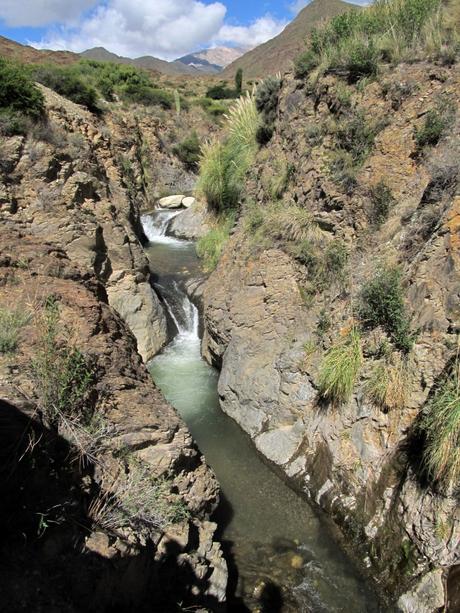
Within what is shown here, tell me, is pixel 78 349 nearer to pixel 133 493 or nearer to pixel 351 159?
pixel 133 493

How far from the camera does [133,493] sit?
3.55 metres

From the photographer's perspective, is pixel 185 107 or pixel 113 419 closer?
pixel 113 419

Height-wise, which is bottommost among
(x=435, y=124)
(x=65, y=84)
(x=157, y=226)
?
(x=157, y=226)

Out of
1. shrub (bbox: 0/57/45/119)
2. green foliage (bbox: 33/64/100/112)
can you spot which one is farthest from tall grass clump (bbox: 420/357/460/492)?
green foliage (bbox: 33/64/100/112)

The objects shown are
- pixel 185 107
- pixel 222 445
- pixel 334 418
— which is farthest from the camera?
pixel 185 107

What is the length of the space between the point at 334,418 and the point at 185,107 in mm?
27974

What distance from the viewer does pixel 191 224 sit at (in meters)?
14.9

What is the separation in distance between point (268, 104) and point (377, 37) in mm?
2769

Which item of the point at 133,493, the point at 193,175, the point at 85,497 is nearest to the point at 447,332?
the point at 133,493

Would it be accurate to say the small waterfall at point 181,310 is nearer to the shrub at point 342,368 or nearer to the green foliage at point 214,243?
the green foliage at point 214,243

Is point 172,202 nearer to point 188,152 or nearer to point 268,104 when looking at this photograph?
point 188,152

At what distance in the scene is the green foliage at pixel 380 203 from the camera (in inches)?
245

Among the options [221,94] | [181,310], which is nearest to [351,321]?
[181,310]

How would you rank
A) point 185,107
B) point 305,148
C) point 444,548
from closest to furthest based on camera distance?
point 444,548
point 305,148
point 185,107
